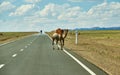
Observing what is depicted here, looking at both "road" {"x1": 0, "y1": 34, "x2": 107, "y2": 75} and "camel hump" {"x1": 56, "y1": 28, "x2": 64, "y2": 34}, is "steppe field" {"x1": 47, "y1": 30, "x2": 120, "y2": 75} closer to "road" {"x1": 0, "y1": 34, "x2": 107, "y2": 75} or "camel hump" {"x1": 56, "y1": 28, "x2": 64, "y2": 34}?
"road" {"x1": 0, "y1": 34, "x2": 107, "y2": 75}

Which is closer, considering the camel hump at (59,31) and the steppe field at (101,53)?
the steppe field at (101,53)

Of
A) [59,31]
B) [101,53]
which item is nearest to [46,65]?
[101,53]

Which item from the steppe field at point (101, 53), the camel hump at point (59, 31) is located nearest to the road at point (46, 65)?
the steppe field at point (101, 53)

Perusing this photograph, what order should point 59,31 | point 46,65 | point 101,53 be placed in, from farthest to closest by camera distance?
point 59,31, point 101,53, point 46,65

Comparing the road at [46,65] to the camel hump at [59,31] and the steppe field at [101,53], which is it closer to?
the steppe field at [101,53]

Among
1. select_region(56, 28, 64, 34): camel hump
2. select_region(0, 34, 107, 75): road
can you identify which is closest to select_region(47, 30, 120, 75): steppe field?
select_region(0, 34, 107, 75): road

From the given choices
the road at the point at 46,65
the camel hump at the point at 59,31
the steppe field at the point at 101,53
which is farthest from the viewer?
the camel hump at the point at 59,31

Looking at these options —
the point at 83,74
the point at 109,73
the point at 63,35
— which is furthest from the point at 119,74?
the point at 63,35

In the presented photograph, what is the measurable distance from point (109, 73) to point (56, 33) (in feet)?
48.1

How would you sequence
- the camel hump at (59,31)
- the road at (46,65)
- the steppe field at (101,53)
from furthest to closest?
the camel hump at (59,31), the steppe field at (101,53), the road at (46,65)

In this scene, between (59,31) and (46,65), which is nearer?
(46,65)

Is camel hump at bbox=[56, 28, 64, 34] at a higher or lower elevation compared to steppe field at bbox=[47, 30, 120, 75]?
higher

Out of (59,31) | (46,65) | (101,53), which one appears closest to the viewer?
(46,65)

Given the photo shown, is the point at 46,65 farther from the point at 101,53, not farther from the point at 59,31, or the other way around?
the point at 59,31
